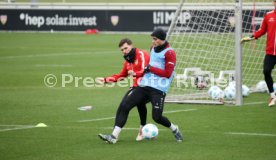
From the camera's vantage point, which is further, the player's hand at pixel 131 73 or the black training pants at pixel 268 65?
the black training pants at pixel 268 65

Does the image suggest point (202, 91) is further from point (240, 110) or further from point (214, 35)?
point (240, 110)

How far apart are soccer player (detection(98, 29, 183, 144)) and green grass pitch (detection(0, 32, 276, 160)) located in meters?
0.38

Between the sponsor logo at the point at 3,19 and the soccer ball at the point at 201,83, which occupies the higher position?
the soccer ball at the point at 201,83

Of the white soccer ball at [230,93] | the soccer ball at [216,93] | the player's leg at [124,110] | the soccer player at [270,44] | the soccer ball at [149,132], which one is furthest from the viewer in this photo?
the white soccer ball at [230,93]

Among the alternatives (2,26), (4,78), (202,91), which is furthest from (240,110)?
(2,26)

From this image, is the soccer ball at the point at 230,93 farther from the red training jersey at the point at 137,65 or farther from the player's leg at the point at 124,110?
the player's leg at the point at 124,110

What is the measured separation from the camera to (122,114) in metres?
12.1

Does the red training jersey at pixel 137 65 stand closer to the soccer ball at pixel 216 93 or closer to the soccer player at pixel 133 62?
the soccer player at pixel 133 62

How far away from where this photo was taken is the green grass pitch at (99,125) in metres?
11.2

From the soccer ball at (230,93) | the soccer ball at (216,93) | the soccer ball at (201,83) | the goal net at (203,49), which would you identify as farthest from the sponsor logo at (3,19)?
the soccer ball at (230,93)

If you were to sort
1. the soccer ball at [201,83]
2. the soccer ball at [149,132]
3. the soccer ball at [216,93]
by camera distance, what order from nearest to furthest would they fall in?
1. the soccer ball at [149,132]
2. the soccer ball at [216,93]
3. the soccer ball at [201,83]

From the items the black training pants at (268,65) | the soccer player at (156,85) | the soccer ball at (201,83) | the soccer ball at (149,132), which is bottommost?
the soccer ball at (201,83)

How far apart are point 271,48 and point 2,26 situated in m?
29.4

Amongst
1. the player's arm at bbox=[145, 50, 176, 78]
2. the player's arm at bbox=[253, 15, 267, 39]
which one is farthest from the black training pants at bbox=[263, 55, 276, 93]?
the player's arm at bbox=[145, 50, 176, 78]
